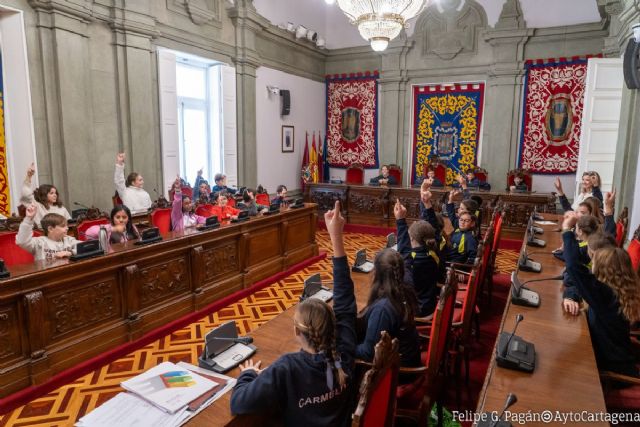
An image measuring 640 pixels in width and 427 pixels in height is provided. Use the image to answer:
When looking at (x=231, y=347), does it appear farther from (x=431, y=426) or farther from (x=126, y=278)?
(x=126, y=278)

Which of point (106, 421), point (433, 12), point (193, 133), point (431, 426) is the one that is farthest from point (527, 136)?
point (106, 421)

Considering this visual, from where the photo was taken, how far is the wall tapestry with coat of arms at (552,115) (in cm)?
912

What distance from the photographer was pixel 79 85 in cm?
604

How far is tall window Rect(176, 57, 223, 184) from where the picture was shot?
838cm

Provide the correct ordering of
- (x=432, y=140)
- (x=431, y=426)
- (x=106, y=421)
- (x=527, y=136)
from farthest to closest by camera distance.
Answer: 1. (x=432, y=140)
2. (x=527, y=136)
3. (x=431, y=426)
4. (x=106, y=421)

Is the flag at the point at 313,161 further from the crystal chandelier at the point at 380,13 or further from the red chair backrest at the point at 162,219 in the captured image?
the crystal chandelier at the point at 380,13

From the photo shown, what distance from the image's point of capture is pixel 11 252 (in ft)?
13.0

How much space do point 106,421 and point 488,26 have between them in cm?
1043

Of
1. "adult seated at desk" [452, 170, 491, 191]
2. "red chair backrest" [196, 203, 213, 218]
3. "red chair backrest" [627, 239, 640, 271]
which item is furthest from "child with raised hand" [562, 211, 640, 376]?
"adult seated at desk" [452, 170, 491, 191]

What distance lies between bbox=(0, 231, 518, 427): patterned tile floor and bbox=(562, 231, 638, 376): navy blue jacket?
10.00 feet

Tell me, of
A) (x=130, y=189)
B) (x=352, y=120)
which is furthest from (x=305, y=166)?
(x=130, y=189)

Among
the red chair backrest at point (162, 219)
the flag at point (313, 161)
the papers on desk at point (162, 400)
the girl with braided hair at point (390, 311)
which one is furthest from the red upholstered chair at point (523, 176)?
the papers on desk at point (162, 400)

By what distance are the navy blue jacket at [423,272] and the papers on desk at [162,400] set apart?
1.79 meters

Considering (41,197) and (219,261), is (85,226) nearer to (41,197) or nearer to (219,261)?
(41,197)
